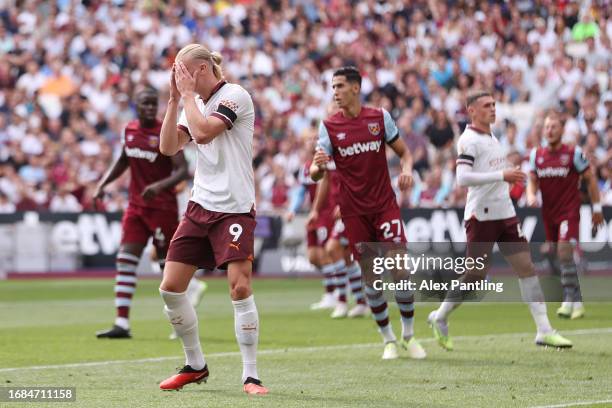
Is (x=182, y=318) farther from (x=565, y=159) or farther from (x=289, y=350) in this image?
(x=565, y=159)

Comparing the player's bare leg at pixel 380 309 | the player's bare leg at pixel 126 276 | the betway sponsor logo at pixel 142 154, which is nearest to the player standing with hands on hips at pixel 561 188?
the player's bare leg at pixel 380 309

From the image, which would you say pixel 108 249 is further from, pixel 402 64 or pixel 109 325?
pixel 109 325

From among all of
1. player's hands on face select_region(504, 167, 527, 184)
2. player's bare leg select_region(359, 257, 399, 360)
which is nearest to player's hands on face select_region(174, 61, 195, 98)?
player's bare leg select_region(359, 257, 399, 360)

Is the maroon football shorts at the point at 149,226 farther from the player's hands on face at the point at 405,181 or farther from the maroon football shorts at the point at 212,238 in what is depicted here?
the maroon football shorts at the point at 212,238

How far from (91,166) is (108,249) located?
301 centimetres

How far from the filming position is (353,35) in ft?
97.1

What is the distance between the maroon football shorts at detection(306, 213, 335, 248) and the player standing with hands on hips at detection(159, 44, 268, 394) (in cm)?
819

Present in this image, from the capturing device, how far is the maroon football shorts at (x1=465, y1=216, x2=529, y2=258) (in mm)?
12250

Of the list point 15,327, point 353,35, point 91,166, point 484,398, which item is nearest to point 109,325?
point 15,327

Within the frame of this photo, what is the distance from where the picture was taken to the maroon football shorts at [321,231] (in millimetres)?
17531

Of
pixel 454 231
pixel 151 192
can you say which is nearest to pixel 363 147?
pixel 151 192

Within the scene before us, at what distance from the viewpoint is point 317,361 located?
11305mm

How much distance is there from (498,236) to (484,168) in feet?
2.30

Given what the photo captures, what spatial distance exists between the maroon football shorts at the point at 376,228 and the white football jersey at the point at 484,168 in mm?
934
